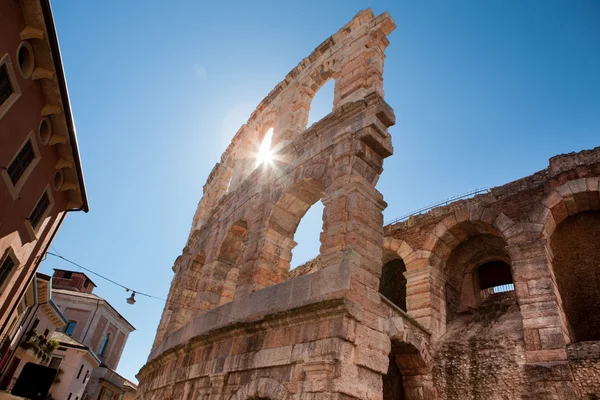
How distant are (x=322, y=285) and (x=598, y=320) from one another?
7.74 m

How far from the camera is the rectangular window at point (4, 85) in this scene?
19.3 ft

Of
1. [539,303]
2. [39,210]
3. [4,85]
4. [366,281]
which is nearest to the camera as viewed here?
[366,281]

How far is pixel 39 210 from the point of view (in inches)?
351

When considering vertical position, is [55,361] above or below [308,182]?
below

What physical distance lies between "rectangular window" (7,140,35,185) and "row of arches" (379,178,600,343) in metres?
9.13

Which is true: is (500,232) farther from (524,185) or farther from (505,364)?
(505,364)

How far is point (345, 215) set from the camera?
637cm

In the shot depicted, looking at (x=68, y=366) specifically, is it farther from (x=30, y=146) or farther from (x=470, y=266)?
(x=470, y=266)

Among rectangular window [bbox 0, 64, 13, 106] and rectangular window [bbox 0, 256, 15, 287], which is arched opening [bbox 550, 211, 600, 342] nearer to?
rectangular window [bbox 0, 64, 13, 106]

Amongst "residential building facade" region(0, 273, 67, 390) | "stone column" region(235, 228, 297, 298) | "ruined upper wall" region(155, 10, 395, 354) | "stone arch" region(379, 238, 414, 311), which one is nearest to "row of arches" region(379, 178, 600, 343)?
"stone arch" region(379, 238, 414, 311)

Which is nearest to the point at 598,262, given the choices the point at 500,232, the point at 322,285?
the point at 500,232

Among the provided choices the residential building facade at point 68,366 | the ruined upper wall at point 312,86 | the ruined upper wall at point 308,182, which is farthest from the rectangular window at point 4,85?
the residential building facade at point 68,366

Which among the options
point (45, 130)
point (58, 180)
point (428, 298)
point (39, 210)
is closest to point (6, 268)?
point (39, 210)

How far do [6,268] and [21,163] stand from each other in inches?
101
